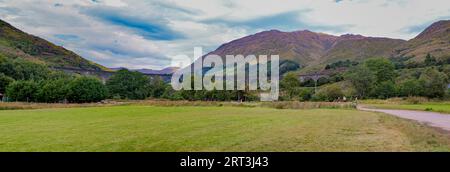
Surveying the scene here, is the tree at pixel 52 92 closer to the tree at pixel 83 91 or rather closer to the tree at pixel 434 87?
the tree at pixel 83 91

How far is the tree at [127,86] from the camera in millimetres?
110444

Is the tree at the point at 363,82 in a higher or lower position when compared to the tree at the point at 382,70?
lower

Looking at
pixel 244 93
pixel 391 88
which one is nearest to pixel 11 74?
pixel 244 93

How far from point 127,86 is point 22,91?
117 ft

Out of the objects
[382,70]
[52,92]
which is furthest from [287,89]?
[52,92]

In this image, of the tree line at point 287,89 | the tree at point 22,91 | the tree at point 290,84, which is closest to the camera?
the tree line at point 287,89

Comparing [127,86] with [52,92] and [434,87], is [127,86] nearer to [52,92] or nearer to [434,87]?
[52,92]

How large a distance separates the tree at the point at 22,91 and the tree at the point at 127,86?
29.5m

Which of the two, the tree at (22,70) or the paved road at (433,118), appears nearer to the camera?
the paved road at (433,118)

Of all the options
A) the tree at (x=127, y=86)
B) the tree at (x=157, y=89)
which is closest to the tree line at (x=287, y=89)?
the tree at (x=127, y=86)
